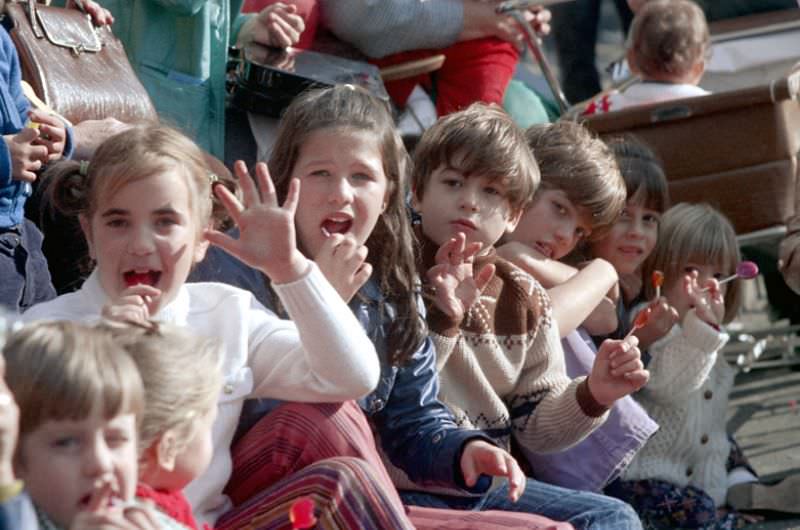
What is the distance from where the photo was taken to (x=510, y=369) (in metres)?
3.89

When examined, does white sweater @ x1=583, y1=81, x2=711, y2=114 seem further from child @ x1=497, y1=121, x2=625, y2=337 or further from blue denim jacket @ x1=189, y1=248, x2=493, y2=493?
blue denim jacket @ x1=189, y1=248, x2=493, y2=493

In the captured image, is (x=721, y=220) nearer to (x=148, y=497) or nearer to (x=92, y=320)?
(x=92, y=320)

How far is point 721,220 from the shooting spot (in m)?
5.09

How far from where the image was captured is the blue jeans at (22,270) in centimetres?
355

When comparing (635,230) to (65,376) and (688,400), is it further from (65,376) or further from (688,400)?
(65,376)

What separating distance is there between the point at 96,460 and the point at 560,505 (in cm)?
160

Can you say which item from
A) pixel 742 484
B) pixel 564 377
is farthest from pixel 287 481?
pixel 742 484

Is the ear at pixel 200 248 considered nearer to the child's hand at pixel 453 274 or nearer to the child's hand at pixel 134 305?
the child's hand at pixel 134 305

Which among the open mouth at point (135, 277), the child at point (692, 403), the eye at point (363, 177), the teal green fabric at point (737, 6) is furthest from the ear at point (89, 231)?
the teal green fabric at point (737, 6)

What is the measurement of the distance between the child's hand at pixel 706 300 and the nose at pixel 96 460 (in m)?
2.77

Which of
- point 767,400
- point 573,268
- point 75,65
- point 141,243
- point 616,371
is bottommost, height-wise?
point 767,400

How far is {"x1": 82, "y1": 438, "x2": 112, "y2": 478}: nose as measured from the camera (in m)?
2.26

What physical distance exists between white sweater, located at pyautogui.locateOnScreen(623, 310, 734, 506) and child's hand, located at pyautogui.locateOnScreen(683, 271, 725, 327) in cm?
3

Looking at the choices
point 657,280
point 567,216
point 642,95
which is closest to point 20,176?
point 567,216
